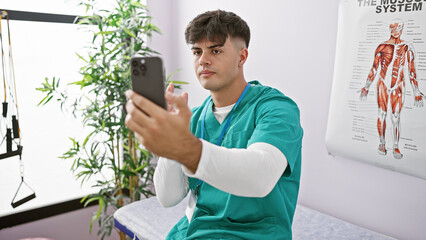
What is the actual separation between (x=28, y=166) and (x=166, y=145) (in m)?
2.30

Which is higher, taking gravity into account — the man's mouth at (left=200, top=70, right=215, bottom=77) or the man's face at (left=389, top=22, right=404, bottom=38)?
the man's face at (left=389, top=22, right=404, bottom=38)

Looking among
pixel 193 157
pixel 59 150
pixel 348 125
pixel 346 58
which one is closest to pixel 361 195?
pixel 348 125

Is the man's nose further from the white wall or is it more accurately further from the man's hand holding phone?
the white wall

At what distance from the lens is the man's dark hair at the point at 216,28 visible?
4.25ft

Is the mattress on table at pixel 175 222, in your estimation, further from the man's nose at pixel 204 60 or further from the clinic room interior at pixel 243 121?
the man's nose at pixel 204 60

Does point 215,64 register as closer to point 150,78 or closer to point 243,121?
point 243,121

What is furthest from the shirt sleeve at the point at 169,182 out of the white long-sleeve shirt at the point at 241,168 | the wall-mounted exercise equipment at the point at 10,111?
the wall-mounted exercise equipment at the point at 10,111

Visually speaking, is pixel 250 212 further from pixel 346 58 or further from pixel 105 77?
pixel 105 77

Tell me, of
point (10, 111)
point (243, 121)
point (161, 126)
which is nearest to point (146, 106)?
point (161, 126)

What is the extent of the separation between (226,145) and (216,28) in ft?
1.47

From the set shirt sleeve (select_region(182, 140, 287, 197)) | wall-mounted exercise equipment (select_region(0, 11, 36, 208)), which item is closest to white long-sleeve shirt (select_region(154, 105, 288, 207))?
shirt sleeve (select_region(182, 140, 287, 197))

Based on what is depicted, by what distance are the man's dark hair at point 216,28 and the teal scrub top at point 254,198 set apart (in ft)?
0.76

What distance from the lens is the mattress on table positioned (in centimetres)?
177

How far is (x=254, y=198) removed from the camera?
1.12 m
